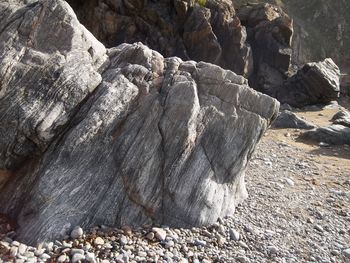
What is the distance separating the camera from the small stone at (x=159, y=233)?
1125cm

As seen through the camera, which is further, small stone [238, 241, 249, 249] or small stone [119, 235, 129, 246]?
small stone [238, 241, 249, 249]

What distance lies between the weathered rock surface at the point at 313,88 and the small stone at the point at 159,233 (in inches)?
1434

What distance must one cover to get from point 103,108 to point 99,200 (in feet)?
9.46

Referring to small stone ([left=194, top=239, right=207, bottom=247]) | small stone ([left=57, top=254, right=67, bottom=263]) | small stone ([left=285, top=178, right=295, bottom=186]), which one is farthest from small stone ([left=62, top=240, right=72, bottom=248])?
small stone ([left=285, top=178, right=295, bottom=186])

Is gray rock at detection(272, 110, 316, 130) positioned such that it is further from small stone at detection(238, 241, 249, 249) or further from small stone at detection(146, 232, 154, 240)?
small stone at detection(146, 232, 154, 240)

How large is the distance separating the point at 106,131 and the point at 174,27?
31.4 metres

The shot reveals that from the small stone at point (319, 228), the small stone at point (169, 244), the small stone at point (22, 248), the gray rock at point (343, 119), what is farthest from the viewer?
the gray rock at point (343, 119)

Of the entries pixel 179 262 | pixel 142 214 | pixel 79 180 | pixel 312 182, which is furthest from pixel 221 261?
pixel 312 182

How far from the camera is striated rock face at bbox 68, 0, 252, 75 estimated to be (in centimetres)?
3916

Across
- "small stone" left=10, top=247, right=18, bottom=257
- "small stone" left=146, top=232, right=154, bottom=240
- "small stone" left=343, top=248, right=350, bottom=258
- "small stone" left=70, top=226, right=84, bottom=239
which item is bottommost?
"small stone" left=10, top=247, right=18, bottom=257

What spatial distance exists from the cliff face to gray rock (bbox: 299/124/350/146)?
166ft

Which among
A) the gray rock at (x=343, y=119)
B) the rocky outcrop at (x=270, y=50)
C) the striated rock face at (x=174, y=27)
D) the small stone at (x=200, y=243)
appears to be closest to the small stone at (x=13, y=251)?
the small stone at (x=200, y=243)

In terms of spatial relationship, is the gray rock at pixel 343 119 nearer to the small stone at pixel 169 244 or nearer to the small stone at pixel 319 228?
the small stone at pixel 319 228

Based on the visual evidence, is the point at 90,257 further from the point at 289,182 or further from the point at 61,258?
the point at 289,182
